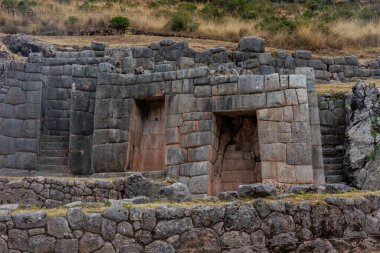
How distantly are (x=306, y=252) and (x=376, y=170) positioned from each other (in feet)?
18.4

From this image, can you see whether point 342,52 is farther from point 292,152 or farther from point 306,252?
point 306,252

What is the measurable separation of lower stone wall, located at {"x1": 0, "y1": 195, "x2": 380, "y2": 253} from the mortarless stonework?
458 centimetres

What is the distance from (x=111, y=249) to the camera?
7.17 metres

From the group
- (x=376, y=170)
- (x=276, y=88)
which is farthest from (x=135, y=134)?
(x=376, y=170)

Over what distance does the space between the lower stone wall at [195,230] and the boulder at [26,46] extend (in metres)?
11.6

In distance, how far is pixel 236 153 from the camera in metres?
13.0

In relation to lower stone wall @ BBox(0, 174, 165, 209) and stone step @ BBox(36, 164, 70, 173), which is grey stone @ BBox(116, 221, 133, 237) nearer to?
lower stone wall @ BBox(0, 174, 165, 209)

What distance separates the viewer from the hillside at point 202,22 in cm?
2443

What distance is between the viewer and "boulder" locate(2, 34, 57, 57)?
18250 mm

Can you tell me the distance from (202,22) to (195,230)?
68.5 ft

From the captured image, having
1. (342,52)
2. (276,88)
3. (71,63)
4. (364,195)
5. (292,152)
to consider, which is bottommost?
(364,195)

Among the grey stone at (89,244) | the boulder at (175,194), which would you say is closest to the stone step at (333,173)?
the boulder at (175,194)

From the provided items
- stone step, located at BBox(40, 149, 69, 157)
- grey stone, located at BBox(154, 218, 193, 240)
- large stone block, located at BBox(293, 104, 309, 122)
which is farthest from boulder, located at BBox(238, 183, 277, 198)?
stone step, located at BBox(40, 149, 69, 157)

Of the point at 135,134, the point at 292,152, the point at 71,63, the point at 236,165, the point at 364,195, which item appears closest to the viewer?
the point at 364,195
